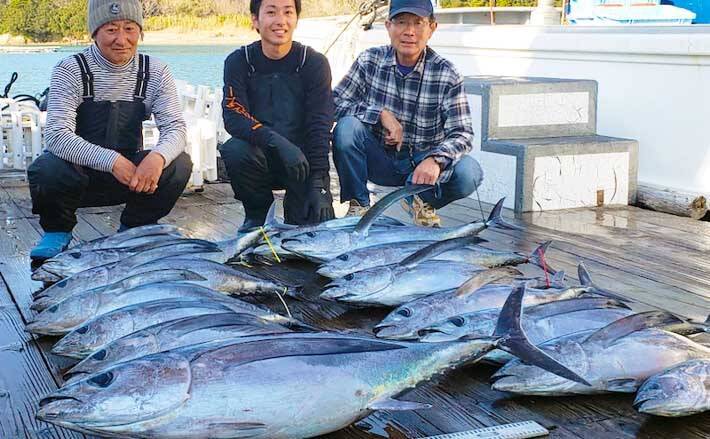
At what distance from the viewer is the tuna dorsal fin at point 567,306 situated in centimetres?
262

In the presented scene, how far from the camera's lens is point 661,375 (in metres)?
2.23

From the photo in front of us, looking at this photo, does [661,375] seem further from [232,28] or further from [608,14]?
[232,28]

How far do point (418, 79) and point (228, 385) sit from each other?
285 centimetres

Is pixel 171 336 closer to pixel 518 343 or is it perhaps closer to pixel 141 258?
pixel 518 343

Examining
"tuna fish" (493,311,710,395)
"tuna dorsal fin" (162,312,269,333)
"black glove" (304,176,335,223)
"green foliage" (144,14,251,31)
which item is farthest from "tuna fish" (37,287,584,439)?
"green foliage" (144,14,251,31)

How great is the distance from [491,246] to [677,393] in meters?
2.24

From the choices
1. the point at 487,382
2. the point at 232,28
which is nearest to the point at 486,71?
the point at 487,382

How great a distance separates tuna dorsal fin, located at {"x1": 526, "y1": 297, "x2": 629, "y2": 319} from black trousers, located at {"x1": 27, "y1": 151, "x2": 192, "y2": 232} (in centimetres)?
211

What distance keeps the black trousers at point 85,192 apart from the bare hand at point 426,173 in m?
1.15

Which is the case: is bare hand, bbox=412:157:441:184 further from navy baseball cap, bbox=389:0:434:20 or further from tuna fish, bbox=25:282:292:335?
tuna fish, bbox=25:282:292:335

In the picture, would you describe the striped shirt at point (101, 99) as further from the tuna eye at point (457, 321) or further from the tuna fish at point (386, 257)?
the tuna eye at point (457, 321)

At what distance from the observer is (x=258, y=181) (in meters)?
4.35

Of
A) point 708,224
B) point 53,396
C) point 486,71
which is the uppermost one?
point 486,71

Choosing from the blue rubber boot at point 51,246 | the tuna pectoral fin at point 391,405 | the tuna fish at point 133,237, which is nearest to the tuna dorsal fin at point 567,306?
the tuna pectoral fin at point 391,405
